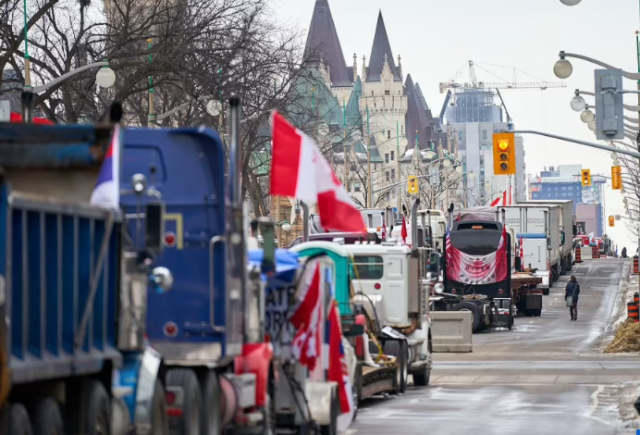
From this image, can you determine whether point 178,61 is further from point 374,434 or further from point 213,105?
point 374,434

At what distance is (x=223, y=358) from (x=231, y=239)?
3.69ft

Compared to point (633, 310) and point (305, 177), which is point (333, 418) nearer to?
point (305, 177)

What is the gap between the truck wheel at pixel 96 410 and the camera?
10.7 m

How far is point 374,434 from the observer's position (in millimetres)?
18250

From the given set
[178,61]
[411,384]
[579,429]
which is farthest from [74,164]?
[178,61]

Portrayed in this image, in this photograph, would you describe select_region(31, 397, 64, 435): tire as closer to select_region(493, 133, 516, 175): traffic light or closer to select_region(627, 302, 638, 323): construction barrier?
select_region(493, 133, 516, 175): traffic light

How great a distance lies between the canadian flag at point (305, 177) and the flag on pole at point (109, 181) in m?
3.51

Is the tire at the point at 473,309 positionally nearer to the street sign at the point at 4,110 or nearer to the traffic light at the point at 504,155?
the traffic light at the point at 504,155

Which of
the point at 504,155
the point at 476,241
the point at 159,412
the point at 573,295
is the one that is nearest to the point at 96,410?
the point at 159,412

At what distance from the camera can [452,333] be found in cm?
3800

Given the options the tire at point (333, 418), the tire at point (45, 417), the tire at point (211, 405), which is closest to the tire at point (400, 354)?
the tire at point (333, 418)

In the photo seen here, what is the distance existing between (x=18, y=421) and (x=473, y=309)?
3865cm

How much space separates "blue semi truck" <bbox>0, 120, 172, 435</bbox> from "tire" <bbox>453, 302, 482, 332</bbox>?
3445 cm

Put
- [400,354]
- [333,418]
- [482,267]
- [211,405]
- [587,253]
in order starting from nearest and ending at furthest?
1. [211,405]
2. [333,418]
3. [400,354]
4. [482,267]
5. [587,253]
